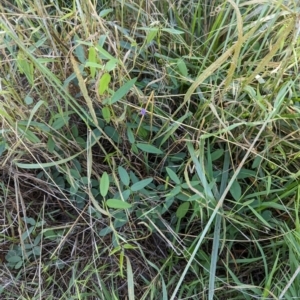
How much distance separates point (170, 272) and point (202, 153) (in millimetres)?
287

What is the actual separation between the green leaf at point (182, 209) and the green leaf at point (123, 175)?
4.8 inches

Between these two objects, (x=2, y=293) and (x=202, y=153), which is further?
(x=2, y=293)

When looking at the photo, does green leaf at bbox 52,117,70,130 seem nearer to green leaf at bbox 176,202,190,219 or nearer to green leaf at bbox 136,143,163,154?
green leaf at bbox 136,143,163,154

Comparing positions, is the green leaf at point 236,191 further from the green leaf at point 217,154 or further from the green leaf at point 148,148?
the green leaf at point 148,148

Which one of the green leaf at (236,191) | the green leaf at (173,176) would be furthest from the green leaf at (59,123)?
the green leaf at (236,191)

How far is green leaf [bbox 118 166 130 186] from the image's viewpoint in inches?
34.6

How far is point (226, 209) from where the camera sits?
93 centimetres

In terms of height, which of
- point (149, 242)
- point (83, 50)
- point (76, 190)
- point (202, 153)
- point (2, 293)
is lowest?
point (2, 293)

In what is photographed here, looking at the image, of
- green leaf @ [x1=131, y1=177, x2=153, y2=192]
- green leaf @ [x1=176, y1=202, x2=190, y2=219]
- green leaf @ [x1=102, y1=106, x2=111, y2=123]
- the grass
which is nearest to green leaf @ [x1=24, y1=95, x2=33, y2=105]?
the grass

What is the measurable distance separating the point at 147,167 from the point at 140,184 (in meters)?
0.07

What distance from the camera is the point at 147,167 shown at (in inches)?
37.2

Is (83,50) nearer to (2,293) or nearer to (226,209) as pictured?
(226,209)

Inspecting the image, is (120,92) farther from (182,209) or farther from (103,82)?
(182,209)

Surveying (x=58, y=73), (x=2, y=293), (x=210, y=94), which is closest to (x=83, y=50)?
(x=58, y=73)
